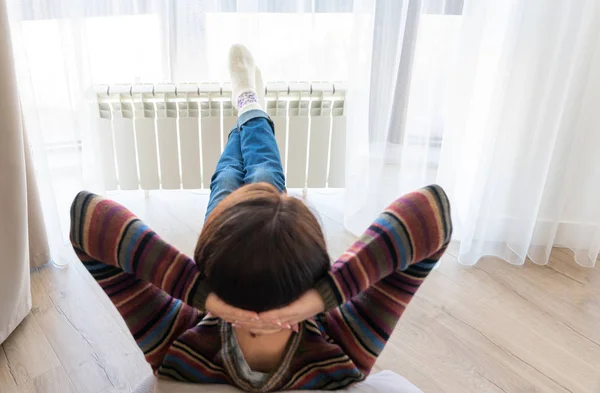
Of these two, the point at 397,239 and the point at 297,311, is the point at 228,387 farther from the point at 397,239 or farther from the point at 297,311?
the point at 397,239

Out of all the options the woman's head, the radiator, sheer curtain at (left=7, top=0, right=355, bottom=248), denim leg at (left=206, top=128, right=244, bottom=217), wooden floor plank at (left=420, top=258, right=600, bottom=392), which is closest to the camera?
the woman's head

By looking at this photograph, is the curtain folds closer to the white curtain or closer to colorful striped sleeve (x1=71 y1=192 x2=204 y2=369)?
the white curtain

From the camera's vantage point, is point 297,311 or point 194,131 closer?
point 297,311

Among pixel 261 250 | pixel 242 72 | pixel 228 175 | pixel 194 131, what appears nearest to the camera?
pixel 261 250

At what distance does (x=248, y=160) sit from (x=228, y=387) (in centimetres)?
63

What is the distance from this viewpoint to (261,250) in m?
0.62

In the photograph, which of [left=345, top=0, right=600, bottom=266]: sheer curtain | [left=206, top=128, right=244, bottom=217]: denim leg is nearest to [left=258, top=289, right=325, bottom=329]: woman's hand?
[left=206, top=128, right=244, bottom=217]: denim leg

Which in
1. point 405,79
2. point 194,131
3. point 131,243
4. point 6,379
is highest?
point 405,79

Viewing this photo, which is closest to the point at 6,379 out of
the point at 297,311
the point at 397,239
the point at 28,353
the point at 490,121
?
the point at 28,353

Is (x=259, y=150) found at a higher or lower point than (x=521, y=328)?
higher

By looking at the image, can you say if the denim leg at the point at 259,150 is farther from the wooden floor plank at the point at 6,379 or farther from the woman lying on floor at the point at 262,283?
the wooden floor plank at the point at 6,379

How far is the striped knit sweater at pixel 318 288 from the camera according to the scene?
73cm

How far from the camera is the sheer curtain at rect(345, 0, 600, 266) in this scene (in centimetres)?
155

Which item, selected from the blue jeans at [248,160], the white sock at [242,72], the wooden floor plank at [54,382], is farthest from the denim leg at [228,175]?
the wooden floor plank at [54,382]
